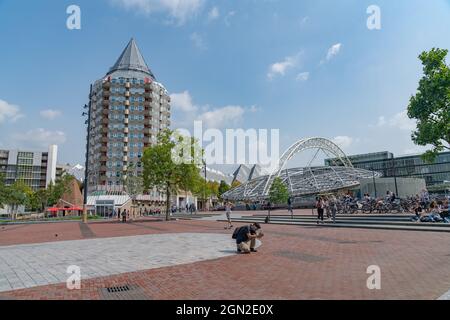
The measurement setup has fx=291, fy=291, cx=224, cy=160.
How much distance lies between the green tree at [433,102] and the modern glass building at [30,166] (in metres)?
130

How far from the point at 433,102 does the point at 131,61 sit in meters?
81.8

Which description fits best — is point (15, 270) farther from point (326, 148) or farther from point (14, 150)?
point (14, 150)

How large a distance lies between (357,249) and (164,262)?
6.58 meters

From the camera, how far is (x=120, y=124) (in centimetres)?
7762

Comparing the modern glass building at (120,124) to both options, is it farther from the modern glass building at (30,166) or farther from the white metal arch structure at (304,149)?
the modern glass building at (30,166)

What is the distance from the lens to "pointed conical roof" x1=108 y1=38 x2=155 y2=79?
85250mm

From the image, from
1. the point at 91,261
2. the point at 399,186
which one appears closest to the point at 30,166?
the point at 399,186

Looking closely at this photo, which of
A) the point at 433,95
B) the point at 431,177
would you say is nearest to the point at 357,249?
the point at 433,95

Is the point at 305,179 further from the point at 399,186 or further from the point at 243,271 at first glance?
the point at 243,271

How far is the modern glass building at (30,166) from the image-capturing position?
12075cm

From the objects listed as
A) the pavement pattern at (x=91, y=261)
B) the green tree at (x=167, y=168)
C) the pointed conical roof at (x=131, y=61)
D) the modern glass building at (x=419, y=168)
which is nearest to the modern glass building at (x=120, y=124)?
the pointed conical roof at (x=131, y=61)

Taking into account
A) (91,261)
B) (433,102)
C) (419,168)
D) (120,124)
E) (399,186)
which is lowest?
(91,261)
